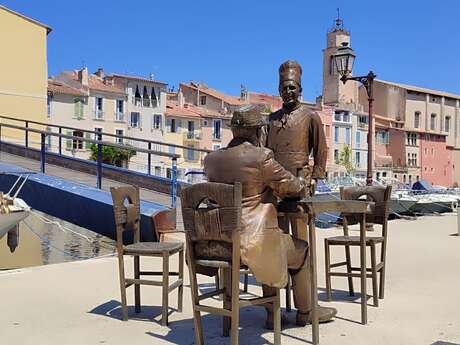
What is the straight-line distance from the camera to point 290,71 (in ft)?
17.5

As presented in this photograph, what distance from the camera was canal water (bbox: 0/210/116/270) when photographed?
1032 cm

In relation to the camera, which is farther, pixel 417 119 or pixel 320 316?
pixel 417 119

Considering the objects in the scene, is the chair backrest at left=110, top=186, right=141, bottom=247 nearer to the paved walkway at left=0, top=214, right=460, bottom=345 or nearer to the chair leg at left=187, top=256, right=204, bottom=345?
the paved walkway at left=0, top=214, right=460, bottom=345

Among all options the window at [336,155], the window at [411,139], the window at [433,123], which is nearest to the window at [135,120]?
the window at [336,155]

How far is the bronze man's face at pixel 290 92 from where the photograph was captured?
5.39 meters

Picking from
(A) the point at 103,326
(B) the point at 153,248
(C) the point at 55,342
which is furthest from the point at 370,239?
(C) the point at 55,342

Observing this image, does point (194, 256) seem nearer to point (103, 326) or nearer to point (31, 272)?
point (103, 326)

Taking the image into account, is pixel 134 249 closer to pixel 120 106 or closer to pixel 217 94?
pixel 120 106

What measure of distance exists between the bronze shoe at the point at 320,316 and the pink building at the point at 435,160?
265 feet

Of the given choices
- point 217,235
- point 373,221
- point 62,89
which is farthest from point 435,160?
point 217,235

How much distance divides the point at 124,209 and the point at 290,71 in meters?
1.90

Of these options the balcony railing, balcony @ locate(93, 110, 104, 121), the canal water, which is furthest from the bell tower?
the canal water

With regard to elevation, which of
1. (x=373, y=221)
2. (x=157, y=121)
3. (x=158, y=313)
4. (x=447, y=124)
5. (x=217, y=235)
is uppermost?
(x=447, y=124)

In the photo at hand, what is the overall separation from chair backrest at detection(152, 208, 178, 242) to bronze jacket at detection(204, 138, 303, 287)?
5456 mm
